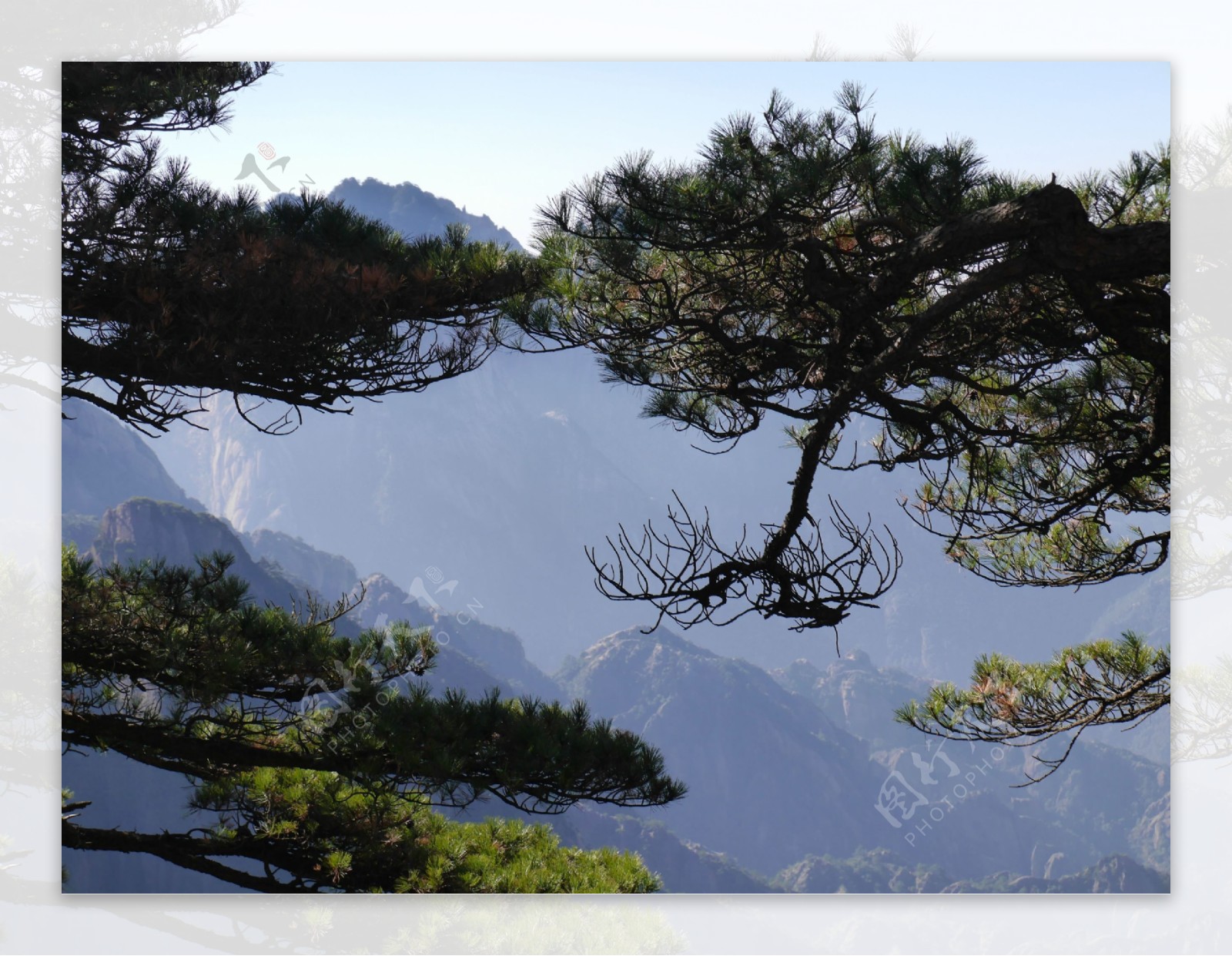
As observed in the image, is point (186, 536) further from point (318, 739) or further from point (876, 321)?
point (876, 321)

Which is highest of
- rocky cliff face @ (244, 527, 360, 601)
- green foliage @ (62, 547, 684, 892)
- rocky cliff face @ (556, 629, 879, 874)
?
rocky cliff face @ (244, 527, 360, 601)

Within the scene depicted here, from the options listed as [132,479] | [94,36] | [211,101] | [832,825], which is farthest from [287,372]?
[832,825]

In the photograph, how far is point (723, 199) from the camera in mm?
1896

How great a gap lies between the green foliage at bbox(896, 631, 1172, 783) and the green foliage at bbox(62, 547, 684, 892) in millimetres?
953

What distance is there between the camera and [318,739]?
2309 millimetres

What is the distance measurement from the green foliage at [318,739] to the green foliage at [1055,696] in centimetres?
95

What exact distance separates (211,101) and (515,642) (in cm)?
1962

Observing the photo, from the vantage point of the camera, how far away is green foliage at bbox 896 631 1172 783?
8.78 ft

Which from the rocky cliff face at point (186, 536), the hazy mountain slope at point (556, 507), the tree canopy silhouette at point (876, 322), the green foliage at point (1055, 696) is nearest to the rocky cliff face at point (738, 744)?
the hazy mountain slope at point (556, 507)

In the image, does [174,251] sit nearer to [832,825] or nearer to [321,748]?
[321,748]

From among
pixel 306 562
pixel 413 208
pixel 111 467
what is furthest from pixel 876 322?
pixel 306 562

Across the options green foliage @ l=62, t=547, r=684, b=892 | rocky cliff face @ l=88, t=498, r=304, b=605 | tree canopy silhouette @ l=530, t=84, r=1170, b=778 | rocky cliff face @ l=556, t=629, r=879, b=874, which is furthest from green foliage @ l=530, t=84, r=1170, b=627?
rocky cliff face @ l=556, t=629, r=879, b=874

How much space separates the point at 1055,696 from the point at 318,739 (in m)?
2.05

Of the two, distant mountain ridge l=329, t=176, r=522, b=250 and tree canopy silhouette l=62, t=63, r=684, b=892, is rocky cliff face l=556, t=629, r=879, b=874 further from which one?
tree canopy silhouette l=62, t=63, r=684, b=892
